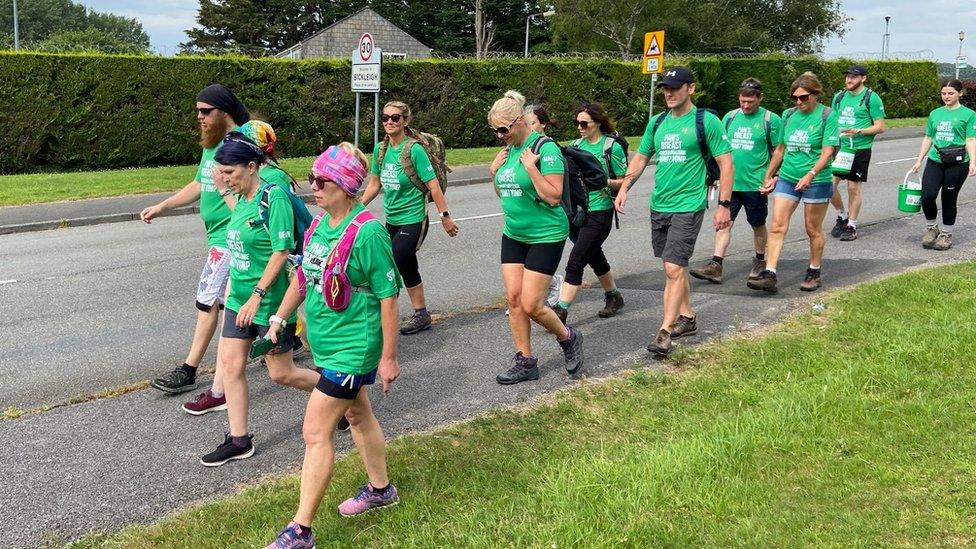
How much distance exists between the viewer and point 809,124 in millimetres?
7566

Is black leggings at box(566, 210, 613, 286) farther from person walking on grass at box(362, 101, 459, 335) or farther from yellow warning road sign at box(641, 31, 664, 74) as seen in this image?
Answer: yellow warning road sign at box(641, 31, 664, 74)

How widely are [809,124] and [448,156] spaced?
14225 mm

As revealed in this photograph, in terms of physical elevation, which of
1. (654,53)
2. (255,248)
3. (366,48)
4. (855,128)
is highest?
(654,53)

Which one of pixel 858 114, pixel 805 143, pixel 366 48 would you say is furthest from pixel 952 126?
pixel 366 48

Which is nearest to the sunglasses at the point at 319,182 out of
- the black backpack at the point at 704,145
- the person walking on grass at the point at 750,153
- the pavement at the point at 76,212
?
the black backpack at the point at 704,145

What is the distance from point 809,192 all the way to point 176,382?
5.58 meters

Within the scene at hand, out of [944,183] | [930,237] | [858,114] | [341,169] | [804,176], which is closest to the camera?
[341,169]

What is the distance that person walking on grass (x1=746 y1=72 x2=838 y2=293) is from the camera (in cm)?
740

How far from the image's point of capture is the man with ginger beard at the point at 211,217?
483cm

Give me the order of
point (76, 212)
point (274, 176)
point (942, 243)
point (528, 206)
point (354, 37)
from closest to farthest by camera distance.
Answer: point (274, 176), point (528, 206), point (942, 243), point (76, 212), point (354, 37)

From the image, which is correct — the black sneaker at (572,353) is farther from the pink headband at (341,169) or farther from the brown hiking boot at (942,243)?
the brown hiking boot at (942,243)

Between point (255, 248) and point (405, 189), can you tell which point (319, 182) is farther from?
point (405, 189)

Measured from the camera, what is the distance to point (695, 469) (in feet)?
12.4

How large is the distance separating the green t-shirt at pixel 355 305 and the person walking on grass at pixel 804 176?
16.6ft
